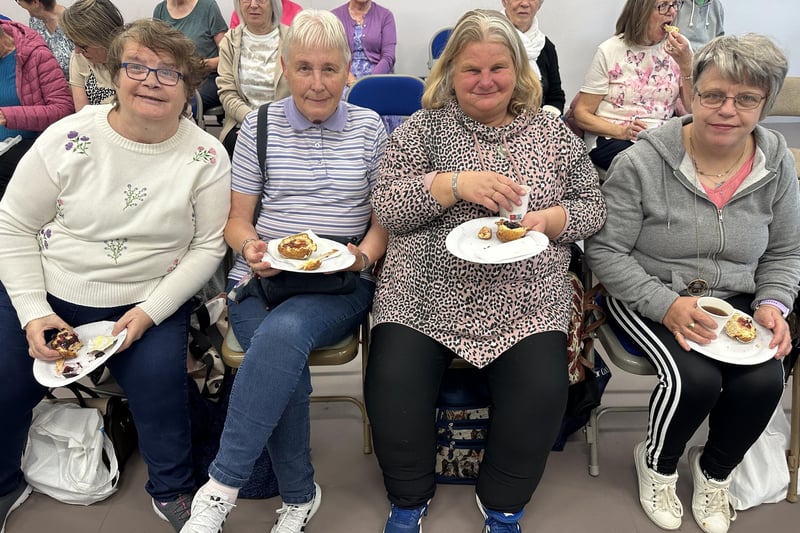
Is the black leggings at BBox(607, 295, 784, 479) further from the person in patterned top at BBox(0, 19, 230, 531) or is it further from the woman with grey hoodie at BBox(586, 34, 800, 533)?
the person in patterned top at BBox(0, 19, 230, 531)

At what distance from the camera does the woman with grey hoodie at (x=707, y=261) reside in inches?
61.9

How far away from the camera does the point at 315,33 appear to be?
1683 mm

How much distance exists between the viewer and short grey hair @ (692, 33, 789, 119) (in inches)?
59.5

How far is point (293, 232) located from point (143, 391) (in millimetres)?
618

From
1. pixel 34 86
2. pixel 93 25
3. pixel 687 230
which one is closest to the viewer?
pixel 687 230

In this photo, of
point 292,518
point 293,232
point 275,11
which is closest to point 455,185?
point 293,232

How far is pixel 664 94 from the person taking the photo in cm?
265

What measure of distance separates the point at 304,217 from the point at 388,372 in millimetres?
558

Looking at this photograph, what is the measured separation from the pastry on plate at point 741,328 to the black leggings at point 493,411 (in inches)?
17.7

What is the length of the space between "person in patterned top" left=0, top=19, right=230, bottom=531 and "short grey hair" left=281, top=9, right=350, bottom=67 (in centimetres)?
29

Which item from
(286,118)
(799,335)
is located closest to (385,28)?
(286,118)

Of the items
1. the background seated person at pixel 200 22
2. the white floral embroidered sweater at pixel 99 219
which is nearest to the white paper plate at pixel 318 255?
the white floral embroidered sweater at pixel 99 219

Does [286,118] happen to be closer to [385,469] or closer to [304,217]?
[304,217]

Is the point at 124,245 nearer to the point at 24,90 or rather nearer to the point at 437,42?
the point at 24,90
